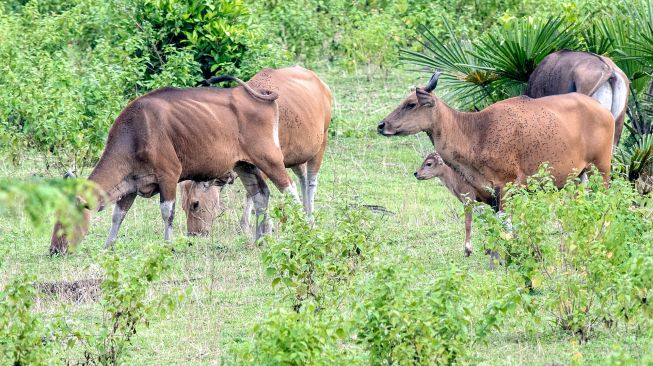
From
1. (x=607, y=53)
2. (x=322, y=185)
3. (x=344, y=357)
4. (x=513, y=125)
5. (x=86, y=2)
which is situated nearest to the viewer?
(x=344, y=357)

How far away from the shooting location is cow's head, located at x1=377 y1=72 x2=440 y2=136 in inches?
455

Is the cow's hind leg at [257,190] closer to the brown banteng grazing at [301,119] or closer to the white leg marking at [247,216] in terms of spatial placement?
the white leg marking at [247,216]

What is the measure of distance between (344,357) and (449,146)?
15.6ft

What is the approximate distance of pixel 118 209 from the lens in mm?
11398

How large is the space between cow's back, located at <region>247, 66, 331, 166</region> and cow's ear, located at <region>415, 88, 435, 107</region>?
1.29 metres

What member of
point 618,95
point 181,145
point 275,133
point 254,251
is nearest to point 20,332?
point 181,145

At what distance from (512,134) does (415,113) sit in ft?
2.84

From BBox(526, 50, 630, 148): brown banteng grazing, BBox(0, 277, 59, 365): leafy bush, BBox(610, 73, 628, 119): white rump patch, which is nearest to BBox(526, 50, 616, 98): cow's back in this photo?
BBox(526, 50, 630, 148): brown banteng grazing

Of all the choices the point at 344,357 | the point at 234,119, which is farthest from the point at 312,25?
Result: the point at 344,357

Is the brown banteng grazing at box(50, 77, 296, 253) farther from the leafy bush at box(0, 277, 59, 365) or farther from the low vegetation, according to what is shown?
the leafy bush at box(0, 277, 59, 365)

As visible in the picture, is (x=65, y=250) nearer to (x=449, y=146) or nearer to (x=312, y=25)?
(x=449, y=146)

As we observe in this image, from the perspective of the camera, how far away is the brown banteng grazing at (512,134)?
442 inches

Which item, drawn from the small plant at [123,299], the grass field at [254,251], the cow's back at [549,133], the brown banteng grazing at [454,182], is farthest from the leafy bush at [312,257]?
the cow's back at [549,133]

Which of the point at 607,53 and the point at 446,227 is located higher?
the point at 607,53
